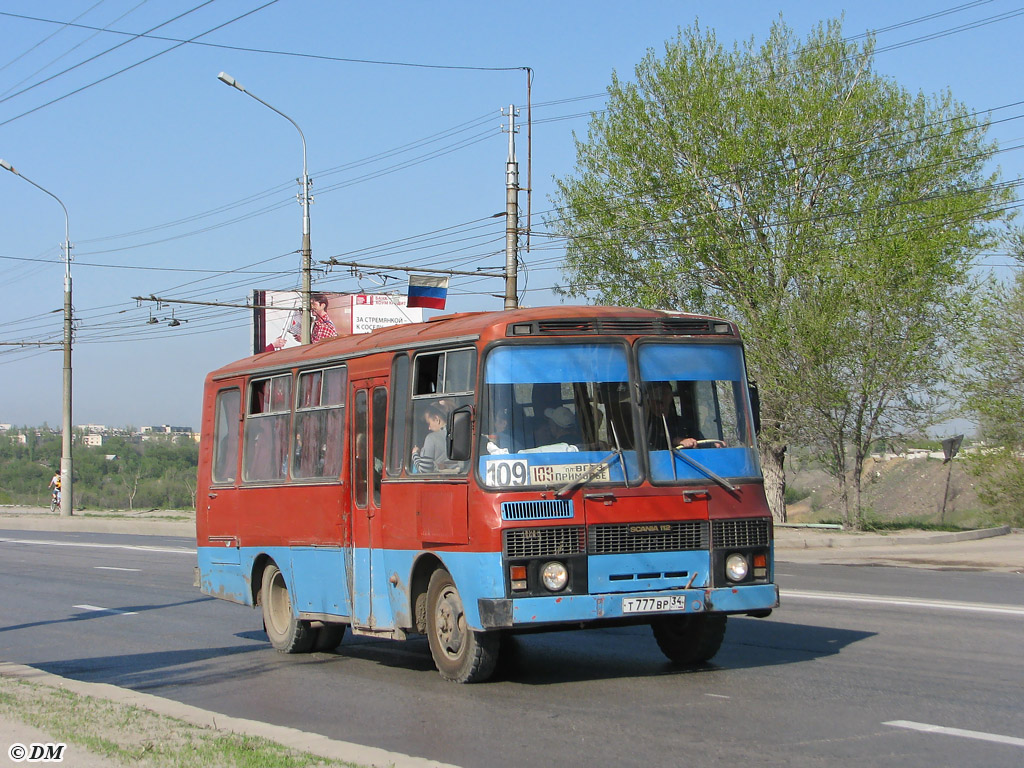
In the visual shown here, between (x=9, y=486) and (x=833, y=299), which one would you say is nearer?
(x=833, y=299)

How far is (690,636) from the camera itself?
9.70 metres

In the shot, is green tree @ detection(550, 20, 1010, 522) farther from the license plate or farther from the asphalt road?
the license plate

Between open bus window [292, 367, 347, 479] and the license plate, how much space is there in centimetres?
339

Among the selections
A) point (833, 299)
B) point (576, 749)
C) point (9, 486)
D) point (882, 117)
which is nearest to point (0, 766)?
point (576, 749)

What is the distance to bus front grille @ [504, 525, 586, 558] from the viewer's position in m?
8.39

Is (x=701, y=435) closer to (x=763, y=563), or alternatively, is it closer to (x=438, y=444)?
(x=763, y=563)

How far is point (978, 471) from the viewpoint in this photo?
3102 centimetres

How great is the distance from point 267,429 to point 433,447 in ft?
11.7

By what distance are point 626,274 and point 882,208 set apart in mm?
6776

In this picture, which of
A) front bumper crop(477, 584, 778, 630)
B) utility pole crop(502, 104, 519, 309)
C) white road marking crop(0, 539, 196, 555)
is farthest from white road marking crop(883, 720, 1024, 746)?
white road marking crop(0, 539, 196, 555)

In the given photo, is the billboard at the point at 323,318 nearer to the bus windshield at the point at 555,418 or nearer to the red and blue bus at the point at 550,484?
the red and blue bus at the point at 550,484

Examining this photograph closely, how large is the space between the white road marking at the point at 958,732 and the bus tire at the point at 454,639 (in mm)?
2979

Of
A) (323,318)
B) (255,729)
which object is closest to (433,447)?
(255,729)

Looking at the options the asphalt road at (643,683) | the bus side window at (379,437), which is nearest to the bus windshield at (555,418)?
the asphalt road at (643,683)
